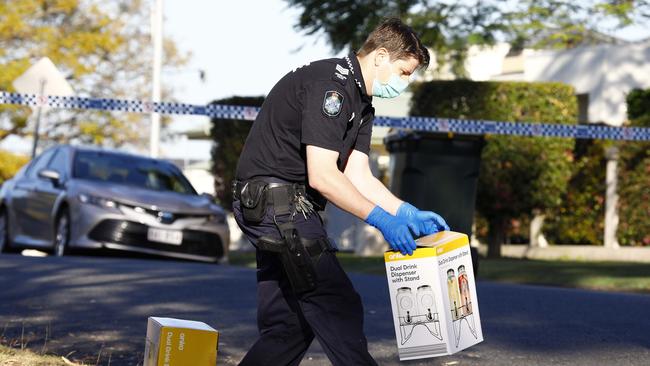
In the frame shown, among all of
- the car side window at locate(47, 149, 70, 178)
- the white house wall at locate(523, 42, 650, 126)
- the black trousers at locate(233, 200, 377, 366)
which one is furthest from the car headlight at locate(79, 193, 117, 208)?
the white house wall at locate(523, 42, 650, 126)

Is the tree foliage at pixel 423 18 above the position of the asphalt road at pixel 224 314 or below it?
above

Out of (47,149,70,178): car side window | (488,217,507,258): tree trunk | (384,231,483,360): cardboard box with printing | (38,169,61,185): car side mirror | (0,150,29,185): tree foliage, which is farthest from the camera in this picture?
(0,150,29,185): tree foliage

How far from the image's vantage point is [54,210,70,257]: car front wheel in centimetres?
1502

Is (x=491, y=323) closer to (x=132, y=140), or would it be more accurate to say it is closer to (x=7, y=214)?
(x=7, y=214)

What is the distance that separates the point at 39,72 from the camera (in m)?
18.6

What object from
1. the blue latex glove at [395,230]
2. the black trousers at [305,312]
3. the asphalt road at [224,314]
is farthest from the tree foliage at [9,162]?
the blue latex glove at [395,230]

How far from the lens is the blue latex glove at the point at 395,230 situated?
4.77 meters

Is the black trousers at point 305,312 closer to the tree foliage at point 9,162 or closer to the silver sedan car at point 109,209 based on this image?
the silver sedan car at point 109,209

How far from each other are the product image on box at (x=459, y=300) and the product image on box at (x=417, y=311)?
0.07 m

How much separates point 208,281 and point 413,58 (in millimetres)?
7280

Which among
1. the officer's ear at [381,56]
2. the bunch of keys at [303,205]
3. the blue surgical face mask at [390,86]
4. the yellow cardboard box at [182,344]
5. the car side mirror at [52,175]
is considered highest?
the officer's ear at [381,56]

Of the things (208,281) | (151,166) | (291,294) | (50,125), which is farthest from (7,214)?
(50,125)

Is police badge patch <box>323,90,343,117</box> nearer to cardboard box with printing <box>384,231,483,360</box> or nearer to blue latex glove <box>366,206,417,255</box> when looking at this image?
blue latex glove <box>366,206,417,255</box>

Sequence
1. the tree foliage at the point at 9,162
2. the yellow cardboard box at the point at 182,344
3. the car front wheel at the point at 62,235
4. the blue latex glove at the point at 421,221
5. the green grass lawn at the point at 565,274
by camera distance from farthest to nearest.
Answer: the tree foliage at the point at 9,162 → the car front wheel at the point at 62,235 → the green grass lawn at the point at 565,274 → the yellow cardboard box at the point at 182,344 → the blue latex glove at the point at 421,221
